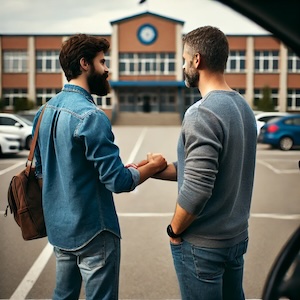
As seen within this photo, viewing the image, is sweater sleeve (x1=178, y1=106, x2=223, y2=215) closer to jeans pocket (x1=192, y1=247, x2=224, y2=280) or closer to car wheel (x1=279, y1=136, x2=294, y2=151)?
jeans pocket (x1=192, y1=247, x2=224, y2=280)

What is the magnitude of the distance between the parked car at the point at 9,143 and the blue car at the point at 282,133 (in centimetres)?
689

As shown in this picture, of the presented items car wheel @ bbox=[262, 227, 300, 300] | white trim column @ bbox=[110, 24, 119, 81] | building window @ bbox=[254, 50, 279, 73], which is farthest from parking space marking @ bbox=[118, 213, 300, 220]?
white trim column @ bbox=[110, 24, 119, 81]

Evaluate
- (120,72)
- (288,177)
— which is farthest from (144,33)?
(288,177)

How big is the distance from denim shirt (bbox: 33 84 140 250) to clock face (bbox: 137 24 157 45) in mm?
37581

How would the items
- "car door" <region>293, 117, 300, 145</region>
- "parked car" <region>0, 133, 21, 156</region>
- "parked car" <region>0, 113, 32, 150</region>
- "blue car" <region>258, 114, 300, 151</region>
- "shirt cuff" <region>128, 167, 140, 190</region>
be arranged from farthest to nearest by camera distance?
"blue car" <region>258, 114, 300, 151</region> < "car door" <region>293, 117, 300, 145</region> < "parked car" <region>0, 113, 32, 150</region> < "parked car" <region>0, 133, 21, 156</region> < "shirt cuff" <region>128, 167, 140, 190</region>

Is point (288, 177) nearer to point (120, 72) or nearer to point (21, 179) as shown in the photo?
point (21, 179)

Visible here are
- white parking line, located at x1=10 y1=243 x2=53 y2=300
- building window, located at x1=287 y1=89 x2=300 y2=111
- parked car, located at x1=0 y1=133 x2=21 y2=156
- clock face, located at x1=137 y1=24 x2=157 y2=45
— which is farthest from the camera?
clock face, located at x1=137 y1=24 x2=157 y2=45

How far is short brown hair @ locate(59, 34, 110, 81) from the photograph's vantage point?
1.87m

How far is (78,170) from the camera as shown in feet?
5.90

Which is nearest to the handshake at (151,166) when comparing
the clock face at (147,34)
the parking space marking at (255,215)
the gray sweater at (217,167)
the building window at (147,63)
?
the gray sweater at (217,167)

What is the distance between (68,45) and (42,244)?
3225 mm

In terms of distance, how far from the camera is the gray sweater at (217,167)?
62.6 inches

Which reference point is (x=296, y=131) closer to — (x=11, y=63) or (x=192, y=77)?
(x=11, y=63)

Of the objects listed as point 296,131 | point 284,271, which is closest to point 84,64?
point 284,271
